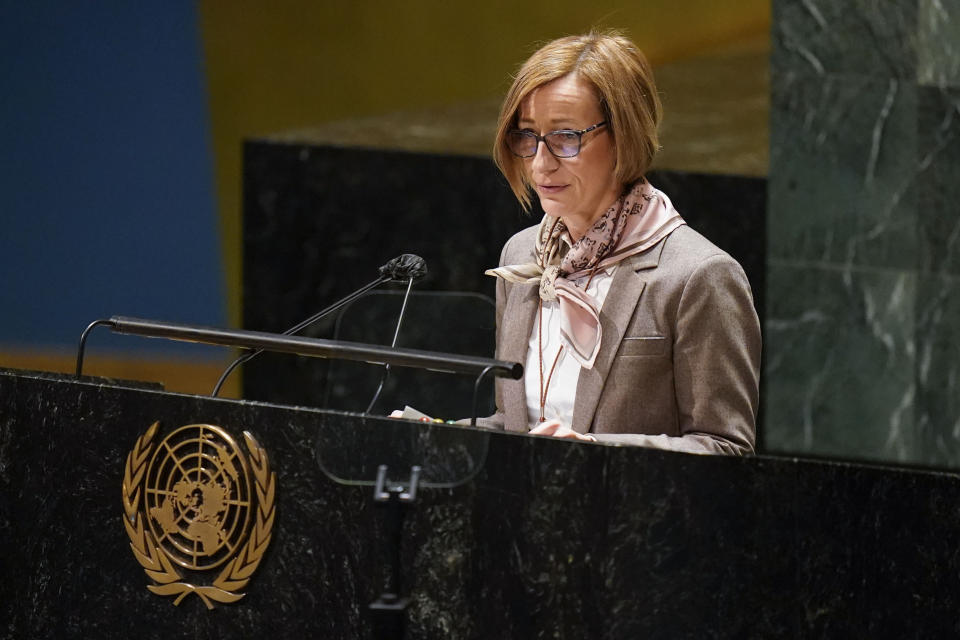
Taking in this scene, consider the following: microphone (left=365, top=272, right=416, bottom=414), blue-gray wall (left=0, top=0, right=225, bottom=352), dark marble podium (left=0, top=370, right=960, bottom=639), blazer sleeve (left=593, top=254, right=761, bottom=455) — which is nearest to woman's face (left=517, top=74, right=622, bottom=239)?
blazer sleeve (left=593, top=254, right=761, bottom=455)

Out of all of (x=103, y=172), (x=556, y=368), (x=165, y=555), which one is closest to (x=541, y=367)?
(x=556, y=368)

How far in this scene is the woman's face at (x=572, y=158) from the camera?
2482 mm

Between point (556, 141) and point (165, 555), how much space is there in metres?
1.02

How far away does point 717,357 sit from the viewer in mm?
2352

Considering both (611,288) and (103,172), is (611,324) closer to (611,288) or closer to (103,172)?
(611,288)

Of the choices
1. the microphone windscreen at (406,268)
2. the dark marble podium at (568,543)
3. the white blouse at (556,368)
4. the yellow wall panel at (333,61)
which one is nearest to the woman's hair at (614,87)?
the white blouse at (556,368)

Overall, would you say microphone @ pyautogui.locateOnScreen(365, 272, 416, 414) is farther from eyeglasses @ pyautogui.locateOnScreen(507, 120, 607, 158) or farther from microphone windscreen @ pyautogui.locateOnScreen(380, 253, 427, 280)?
eyeglasses @ pyautogui.locateOnScreen(507, 120, 607, 158)

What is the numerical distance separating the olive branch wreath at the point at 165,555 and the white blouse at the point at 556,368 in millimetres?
609

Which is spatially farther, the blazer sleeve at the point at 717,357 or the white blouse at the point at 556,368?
the white blouse at the point at 556,368

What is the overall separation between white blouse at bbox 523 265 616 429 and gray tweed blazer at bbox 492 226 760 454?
0.09ft

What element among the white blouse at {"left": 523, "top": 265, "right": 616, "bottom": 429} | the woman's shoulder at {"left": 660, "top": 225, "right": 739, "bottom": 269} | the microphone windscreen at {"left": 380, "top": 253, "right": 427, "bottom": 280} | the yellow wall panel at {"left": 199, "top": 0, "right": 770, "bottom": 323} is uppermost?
the yellow wall panel at {"left": 199, "top": 0, "right": 770, "bottom": 323}

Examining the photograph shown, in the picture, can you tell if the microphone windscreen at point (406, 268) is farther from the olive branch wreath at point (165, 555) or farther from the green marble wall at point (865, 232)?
the green marble wall at point (865, 232)

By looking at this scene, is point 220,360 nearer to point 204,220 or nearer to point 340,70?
point 204,220

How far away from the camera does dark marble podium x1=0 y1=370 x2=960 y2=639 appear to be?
71.6 inches
